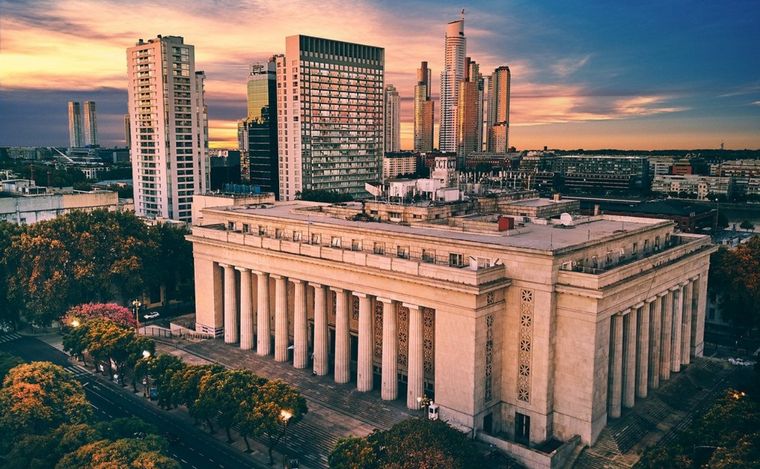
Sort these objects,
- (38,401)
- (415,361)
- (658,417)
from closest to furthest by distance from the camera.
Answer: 1. (38,401)
2. (658,417)
3. (415,361)

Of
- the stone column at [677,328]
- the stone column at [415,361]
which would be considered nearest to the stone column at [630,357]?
the stone column at [677,328]

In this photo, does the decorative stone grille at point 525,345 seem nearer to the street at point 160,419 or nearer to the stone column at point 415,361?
the stone column at point 415,361

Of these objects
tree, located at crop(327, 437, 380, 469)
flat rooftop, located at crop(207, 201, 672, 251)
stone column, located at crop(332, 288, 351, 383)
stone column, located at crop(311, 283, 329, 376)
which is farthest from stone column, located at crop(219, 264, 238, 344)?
tree, located at crop(327, 437, 380, 469)

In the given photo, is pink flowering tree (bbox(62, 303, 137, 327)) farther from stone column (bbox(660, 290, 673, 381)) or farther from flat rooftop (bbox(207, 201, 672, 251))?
stone column (bbox(660, 290, 673, 381))

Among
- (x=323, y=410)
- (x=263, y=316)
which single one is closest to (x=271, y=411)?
(x=323, y=410)

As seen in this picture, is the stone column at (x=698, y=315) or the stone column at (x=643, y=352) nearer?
the stone column at (x=643, y=352)

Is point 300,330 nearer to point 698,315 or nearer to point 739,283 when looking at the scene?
point 698,315
